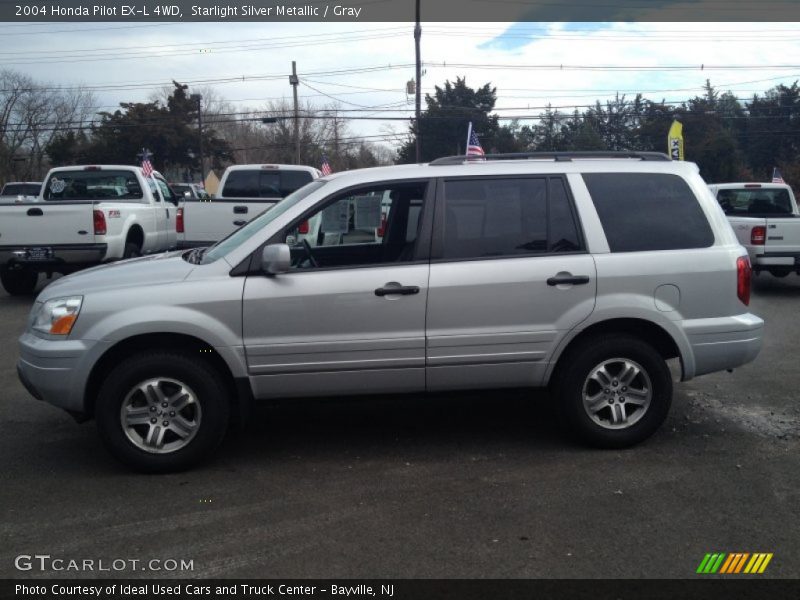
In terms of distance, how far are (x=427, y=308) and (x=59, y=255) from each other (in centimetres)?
858

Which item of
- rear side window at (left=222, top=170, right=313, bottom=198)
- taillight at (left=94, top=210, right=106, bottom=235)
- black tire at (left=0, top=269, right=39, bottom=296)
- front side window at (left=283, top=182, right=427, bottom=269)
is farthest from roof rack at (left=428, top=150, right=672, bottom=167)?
black tire at (left=0, top=269, right=39, bottom=296)

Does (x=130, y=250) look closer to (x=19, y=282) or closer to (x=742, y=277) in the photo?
(x=19, y=282)

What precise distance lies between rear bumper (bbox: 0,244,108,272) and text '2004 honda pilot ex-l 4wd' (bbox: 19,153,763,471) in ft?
22.1

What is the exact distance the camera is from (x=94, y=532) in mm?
4117

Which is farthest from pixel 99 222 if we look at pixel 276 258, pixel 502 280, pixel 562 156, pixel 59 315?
pixel 502 280

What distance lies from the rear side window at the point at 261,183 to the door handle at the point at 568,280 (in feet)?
31.5

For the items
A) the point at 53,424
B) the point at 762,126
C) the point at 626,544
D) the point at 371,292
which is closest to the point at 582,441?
the point at 626,544

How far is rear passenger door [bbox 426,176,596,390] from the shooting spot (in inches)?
199

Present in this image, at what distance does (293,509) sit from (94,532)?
105 cm

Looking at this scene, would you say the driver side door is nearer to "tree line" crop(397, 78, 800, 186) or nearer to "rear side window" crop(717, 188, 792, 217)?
"rear side window" crop(717, 188, 792, 217)

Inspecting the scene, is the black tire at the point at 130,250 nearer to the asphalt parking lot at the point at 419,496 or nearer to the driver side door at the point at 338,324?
the asphalt parking lot at the point at 419,496

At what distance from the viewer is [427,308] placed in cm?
501

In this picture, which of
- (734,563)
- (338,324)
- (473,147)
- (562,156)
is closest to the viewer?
(734,563)

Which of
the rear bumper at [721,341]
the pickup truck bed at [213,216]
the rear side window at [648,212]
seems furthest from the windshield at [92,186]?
the rear bumper at [721,341]
